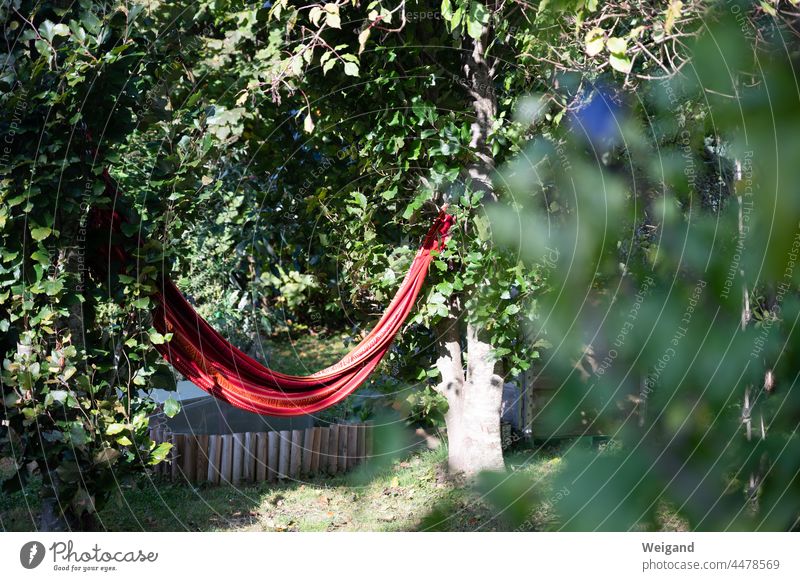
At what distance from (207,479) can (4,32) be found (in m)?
2.36

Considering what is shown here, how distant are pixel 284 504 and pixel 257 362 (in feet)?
3.21

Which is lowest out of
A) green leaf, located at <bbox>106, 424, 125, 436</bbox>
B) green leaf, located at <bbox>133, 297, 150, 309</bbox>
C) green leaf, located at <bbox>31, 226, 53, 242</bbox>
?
green leaf, located at <bbox>106, 424, 125, 436</bbox>

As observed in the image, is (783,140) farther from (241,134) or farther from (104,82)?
(241,134)

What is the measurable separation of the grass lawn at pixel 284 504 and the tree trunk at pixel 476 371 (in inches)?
6.3

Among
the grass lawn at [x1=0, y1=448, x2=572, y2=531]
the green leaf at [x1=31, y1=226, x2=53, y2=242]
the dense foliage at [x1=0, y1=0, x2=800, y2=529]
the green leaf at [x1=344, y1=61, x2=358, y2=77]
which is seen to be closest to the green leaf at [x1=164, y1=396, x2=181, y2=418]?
the dense foliage at [x1=0, y1=0, x2=800, y2=529]

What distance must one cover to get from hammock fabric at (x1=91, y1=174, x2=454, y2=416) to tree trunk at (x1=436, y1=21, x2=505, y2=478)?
0.37 meters

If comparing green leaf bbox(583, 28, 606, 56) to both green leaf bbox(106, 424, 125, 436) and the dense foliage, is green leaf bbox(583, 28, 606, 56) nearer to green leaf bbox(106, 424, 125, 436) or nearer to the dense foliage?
the dense foliage

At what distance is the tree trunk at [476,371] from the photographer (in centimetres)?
347

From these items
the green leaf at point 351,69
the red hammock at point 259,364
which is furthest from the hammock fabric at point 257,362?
the green leaf at point 351,69

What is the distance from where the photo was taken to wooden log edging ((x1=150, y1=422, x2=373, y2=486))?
3900 mm

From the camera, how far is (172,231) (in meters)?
2.56

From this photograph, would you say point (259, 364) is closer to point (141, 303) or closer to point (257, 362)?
point (257, 362)

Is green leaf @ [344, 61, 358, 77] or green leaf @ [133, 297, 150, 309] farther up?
green leaf @ [344, 61, 358, 77]

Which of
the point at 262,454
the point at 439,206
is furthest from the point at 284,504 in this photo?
the point at 439,206
